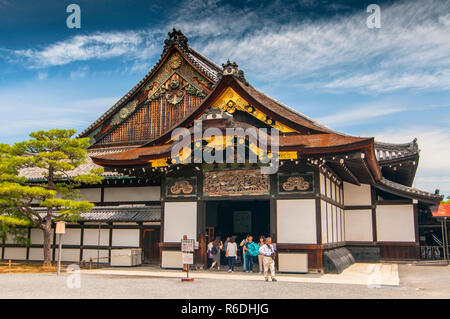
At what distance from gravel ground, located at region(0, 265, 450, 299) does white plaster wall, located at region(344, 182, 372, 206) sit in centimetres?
898

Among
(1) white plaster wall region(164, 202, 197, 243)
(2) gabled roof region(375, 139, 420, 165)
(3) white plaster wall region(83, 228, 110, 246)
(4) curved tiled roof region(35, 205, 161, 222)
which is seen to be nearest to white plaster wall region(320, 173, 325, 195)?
(1) white plaster wall region(164, 202, 197, 243)

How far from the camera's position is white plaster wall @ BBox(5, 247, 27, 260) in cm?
2402

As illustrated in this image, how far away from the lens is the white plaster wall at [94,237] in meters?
22.7

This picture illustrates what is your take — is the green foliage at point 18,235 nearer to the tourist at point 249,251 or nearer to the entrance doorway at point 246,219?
the entrance doorway at point 246,219

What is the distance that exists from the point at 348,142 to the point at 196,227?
292 inches

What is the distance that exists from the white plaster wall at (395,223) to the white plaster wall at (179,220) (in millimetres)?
11047

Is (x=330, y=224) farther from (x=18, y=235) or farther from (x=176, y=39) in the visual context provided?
(x=18, y=235)

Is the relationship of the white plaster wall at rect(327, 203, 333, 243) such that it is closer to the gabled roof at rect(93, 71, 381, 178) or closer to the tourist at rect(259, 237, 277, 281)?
the gabled roof at rect(93, 71, 381, 178)

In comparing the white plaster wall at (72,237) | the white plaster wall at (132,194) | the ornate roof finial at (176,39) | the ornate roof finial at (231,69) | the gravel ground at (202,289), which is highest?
the ornate roof finial at (176,39)

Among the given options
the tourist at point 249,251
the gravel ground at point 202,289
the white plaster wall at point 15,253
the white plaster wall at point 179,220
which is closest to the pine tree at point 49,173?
the white plaster wall at point 15,253

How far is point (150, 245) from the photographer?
22375mm

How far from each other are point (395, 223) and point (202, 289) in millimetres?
14961

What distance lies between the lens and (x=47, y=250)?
69.0 ft

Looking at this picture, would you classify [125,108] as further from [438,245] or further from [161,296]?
[438,245]
